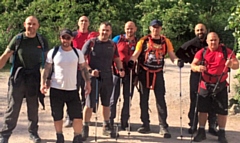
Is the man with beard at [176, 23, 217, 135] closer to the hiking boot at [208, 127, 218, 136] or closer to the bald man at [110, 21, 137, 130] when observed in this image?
the hiking boot at [208, 127, 218, 136]

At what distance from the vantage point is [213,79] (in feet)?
23.1

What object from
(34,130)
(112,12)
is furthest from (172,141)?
(112,12)

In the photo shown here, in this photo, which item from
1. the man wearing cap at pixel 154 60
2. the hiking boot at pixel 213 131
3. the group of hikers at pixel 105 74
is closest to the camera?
the group of hikers at pixel 105 74

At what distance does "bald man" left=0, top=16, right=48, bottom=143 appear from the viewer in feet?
20.6

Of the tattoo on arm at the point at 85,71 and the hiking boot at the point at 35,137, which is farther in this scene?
the hiking boot at the point at 35,137

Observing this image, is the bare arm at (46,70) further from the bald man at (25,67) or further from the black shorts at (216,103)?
the black shorts at (216,103)

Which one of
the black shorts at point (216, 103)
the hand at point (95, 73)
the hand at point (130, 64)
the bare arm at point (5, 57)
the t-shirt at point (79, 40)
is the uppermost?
the t-shirt at point (79, 40)

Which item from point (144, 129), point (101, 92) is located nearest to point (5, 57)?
point (101, 92)

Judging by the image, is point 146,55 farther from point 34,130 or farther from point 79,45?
point 34,130

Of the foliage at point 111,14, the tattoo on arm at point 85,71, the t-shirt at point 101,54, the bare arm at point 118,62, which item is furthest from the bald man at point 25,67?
the foliage at point 111,14

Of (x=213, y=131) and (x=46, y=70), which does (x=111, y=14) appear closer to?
(x=213, y=131)

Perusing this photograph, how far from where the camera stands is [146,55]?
24.1 feet

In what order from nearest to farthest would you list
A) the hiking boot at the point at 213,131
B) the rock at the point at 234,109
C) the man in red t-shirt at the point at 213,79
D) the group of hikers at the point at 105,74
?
the group of hikers at the point at 105,74
the man in red t-shirt at the point at 213,79
the hiking boot at the point at 213,131
the rock at the point at 234,109

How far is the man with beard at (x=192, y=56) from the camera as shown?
296 inches
